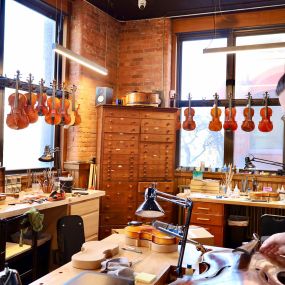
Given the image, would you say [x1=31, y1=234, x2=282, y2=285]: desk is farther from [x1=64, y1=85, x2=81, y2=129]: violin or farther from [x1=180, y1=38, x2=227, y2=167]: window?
[x1=180, y1=38, x2=227, y2=167]: window

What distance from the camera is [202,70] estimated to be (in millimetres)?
6816

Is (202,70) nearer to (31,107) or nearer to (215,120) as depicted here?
(215,120)

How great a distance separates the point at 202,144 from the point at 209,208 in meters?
1.75

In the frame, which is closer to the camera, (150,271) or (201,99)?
(150,271)

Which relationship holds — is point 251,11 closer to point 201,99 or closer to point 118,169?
point 201,99

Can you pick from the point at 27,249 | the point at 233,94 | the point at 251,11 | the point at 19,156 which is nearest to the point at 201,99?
the point at 233,94

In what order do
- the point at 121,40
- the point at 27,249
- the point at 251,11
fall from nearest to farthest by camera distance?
the point at 27,249
the point at 251,11
the point at 121,40

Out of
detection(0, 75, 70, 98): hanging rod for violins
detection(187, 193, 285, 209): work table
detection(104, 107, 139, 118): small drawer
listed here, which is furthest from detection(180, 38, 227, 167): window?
detection(0, 75, 70, 98): hanging rod for violins

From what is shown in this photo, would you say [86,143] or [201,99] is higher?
[201,99]

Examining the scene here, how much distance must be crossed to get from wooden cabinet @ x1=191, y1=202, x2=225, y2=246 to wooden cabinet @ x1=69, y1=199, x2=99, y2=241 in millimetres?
1501

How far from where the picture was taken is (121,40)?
720cm

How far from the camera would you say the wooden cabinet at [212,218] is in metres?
5.25

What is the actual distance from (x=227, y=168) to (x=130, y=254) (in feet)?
13.5

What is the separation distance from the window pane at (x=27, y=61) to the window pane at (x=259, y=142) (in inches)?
134
